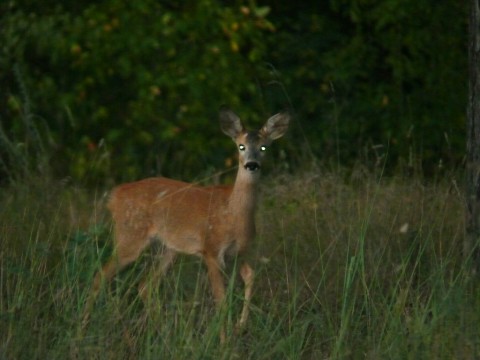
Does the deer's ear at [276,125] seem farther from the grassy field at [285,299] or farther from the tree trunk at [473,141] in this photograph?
the tree trunk at [473,141]

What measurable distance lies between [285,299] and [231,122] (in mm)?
1851

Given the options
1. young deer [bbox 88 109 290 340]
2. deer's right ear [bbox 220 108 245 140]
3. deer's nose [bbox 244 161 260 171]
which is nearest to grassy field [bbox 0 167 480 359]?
young deer [bbox 88 109 290 340]

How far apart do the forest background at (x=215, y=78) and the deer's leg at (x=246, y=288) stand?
3384 mm

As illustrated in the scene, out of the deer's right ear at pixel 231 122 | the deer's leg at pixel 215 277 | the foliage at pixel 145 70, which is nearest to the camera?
the deer's leg at pixel 215 277

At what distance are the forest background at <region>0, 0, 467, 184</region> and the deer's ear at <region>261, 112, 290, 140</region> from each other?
103 inches

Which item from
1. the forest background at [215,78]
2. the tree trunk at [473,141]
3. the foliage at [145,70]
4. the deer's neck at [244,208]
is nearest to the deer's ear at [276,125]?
the deer's neck at [244,208]

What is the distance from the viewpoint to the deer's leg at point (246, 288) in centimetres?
595

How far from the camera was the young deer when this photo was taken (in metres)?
7.76

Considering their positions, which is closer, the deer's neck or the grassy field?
the grassy field

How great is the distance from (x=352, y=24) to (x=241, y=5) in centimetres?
153

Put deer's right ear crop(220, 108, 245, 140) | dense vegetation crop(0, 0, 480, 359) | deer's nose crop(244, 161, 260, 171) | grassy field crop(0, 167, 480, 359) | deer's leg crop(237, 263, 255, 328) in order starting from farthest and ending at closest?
deer's right ear crop(220, 108, 245, 140)
deer's nose crop(244, 161, 260, 171)
dense vegetation crop(0, 0, 480, 359)
deer's leg crop(237, 263, 255, 328)
grassy field crop(0, 167, 480, 359)

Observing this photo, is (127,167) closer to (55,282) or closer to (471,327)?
(55,282)

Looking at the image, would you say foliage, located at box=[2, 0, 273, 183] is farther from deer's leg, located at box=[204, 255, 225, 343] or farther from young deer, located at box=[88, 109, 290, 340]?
deer's leg, located at box=[204, 255, 225, 343]

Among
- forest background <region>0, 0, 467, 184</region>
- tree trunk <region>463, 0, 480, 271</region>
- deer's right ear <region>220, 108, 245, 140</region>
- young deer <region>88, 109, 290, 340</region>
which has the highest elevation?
tree trunk <region>463, 0, 480, 271</region>
